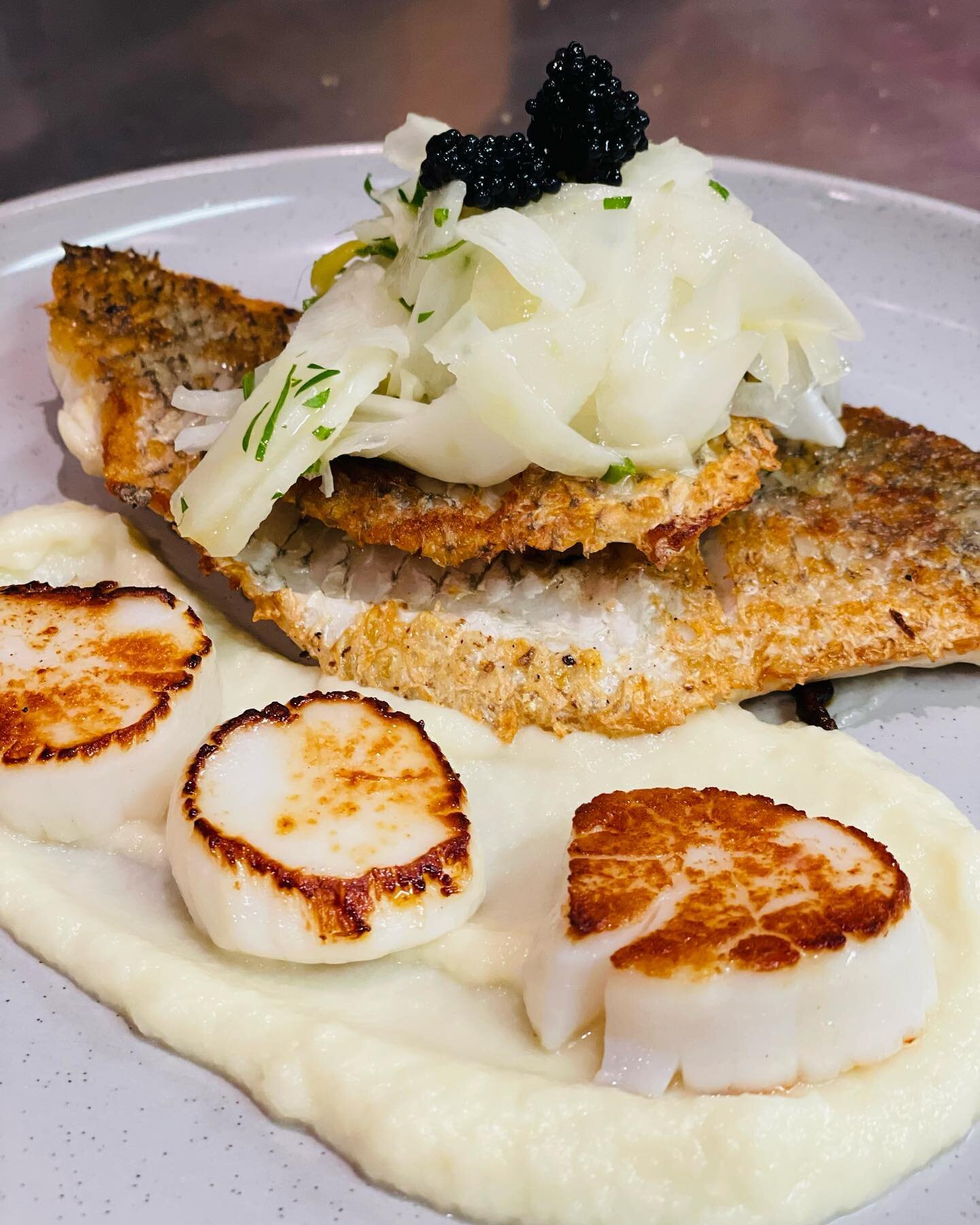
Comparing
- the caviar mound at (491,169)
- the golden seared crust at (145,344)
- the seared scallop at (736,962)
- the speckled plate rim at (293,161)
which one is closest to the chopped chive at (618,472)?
the caviar mound at (491,169)

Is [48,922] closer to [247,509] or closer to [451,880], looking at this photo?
[451,880]

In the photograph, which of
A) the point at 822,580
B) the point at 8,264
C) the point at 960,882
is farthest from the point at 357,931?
the point at 8,264

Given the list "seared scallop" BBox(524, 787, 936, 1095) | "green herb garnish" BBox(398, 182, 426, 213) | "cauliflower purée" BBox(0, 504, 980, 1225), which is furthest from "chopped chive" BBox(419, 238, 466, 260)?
"seared scallop" BBox(524, 787, 936, 1095)

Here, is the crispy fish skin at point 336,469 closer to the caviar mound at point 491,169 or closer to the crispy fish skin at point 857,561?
the crispy fish skin at point 857,561

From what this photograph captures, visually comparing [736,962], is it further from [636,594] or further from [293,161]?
[293,161]

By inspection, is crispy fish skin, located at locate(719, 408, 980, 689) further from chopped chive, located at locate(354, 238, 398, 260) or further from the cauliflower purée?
chopped chive, located at locate(354, 238, 398, 260)
